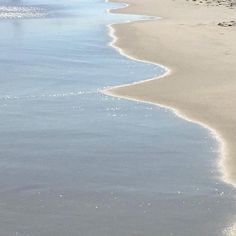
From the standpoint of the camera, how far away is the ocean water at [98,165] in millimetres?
5461

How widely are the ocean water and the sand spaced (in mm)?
306

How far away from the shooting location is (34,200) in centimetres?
591

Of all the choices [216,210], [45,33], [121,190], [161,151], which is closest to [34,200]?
[121,190]

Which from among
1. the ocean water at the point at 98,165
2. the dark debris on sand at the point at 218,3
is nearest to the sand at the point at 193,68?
the ocean water at the point at 98,165

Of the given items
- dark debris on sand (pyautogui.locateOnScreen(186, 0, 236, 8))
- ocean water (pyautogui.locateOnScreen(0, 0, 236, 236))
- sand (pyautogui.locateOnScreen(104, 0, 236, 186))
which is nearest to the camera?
ocean water (pyautogui.locateOnScreen(0, 0, 236, 236))

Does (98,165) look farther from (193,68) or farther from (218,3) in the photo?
(218,3)

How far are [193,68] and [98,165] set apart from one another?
7297mm

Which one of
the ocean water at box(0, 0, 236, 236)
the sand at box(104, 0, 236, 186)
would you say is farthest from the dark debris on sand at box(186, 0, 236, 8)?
the ocean water at box(0, 0, 236, 236)

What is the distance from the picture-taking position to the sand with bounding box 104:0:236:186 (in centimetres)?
909

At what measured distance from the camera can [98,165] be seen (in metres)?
6.97

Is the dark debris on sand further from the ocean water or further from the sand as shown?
the ocean water

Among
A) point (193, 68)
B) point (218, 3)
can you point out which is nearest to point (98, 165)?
point (193, 68)

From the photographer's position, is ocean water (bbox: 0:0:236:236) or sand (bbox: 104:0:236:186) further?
sand (bbox: 104:0:236:186)

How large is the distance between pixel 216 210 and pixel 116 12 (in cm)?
2650
